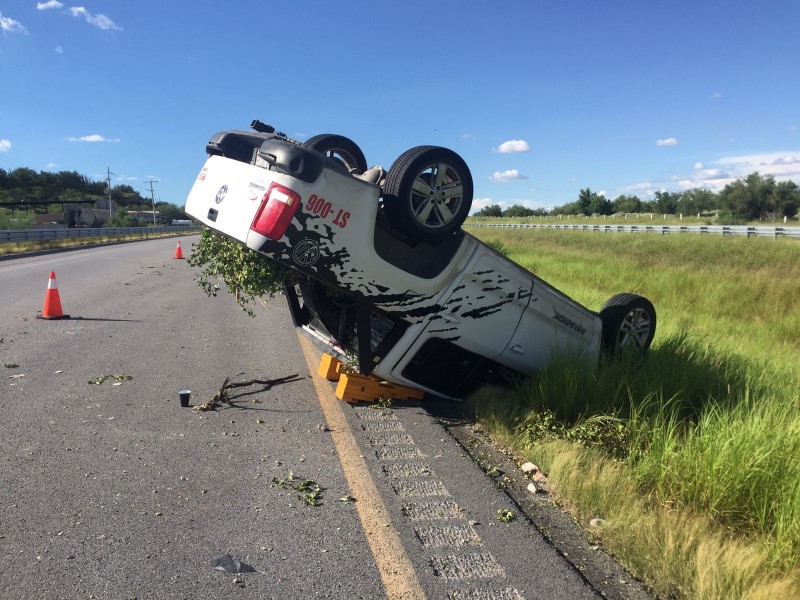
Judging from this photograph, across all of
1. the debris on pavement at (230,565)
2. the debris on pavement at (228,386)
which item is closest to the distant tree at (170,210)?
the debris on pavement at (228,386)

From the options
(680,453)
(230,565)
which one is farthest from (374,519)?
(680,453)

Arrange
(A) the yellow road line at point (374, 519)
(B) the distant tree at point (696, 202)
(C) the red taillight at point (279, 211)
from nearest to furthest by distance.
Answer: (A) the yellow road line at point (374, 519) → (C) the red taillight at point (279, 211) → (B) the distant tree at point (696, 202)

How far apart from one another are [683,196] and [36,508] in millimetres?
120340

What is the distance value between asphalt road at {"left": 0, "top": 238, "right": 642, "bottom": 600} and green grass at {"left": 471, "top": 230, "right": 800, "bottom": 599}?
1.37 ft

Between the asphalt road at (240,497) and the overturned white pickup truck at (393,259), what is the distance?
0.70 metres

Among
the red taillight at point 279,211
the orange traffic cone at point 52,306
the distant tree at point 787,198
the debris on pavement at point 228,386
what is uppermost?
the distant tree at point 787,198

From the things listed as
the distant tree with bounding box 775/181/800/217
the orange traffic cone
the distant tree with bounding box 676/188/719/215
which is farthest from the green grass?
the distant tree with bounding box 676/188/719/215

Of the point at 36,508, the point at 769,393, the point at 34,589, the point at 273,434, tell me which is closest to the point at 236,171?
the point at 273,434

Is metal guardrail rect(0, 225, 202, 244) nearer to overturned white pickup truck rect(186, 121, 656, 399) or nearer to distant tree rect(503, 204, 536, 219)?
overturned white pickup truck rect(186, 121, 656, 399)

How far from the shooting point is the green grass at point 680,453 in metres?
2.98

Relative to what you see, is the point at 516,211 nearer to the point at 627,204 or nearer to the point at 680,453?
the point at 627,204

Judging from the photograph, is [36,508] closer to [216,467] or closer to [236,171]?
[216,467]

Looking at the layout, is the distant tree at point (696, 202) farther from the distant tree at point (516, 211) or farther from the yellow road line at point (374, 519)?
the yellow road line at point (374, 519)

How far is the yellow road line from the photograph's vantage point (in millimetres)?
2830
